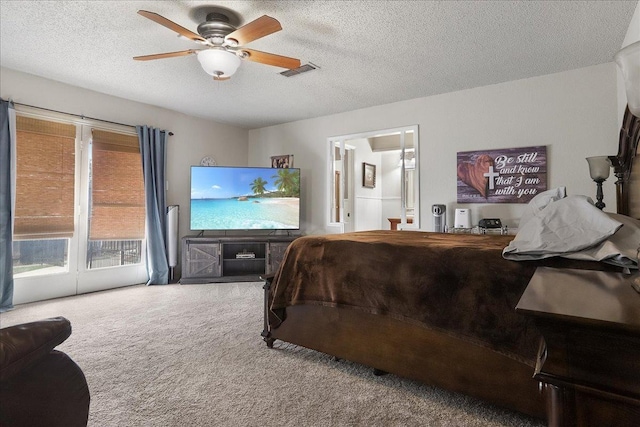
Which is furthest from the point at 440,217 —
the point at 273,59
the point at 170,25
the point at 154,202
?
the point at 154,202

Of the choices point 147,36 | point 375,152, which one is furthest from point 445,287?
point 375,152

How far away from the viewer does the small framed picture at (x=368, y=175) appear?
6449 millimetres

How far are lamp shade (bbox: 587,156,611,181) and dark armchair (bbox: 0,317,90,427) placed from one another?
3.59 meters

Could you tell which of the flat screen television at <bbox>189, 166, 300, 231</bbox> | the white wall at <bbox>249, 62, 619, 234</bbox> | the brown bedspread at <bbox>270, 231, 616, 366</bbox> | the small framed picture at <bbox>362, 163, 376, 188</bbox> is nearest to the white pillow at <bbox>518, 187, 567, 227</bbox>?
the brown bedspread at <bbox>270, 231, 616, 366</bbox>

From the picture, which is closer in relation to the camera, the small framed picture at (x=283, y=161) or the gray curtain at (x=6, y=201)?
the gray curtain at (x=6, y=201)

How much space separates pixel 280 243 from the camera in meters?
4.84

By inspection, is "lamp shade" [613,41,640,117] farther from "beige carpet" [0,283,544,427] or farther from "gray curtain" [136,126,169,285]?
"gray curtain" [136,126,169,285]

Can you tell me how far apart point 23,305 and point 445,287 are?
4227 mm

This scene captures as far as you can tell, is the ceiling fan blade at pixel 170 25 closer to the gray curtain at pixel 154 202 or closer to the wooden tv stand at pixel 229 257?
the gray curtain at pixel 154 202

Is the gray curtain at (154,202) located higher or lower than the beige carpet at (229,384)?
higher

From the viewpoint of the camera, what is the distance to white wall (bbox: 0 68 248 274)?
3.59 m

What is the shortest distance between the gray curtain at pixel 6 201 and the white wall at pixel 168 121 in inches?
12.2

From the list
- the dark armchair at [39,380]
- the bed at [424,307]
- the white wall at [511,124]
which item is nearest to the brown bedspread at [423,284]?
the bed at [424,307]

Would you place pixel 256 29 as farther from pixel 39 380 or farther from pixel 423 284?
pixel 39 380
